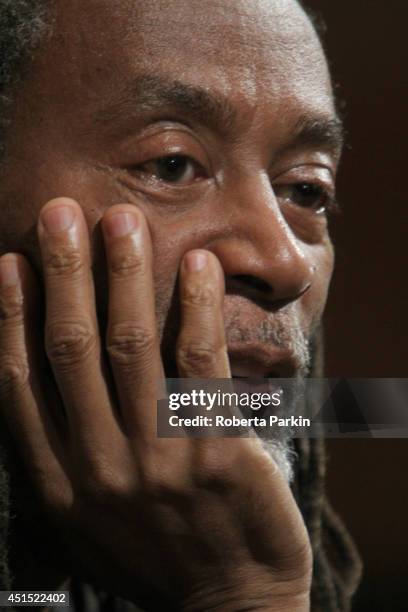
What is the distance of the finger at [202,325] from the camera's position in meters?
1.05

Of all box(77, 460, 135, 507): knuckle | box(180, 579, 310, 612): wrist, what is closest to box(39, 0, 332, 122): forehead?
box(77, 460, 135, 507): knuckle

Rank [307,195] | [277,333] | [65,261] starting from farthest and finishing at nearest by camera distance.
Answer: [307,195], [277,333], [65,261]

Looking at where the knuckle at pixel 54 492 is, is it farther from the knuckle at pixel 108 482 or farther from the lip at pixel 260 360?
the lip at pixel 260 360

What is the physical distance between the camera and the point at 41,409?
1.10 m


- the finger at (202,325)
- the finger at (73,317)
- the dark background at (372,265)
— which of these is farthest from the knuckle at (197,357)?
the dark background at (372,265)

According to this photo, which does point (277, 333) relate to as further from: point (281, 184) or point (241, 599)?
point (241, 599)

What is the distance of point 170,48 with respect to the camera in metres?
1.12

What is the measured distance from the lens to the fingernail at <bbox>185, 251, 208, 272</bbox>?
107cm

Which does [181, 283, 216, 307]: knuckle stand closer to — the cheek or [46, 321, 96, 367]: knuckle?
[46, 321, 96, 367]: knuckle

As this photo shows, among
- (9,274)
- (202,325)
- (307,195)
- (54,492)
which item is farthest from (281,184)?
(54,492)

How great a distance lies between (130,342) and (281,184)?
1.15 ft

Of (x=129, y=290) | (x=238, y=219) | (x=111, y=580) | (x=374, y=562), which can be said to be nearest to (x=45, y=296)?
(x=129, y=290)

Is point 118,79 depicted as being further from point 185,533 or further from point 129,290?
point 185,533

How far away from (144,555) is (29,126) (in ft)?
1.88
